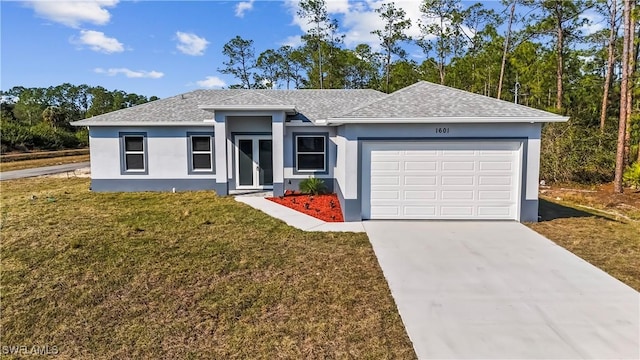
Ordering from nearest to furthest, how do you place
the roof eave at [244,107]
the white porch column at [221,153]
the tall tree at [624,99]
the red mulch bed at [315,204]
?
the red mulch bed at [315,204] → the roof eave at [244,107] → the white porch column at [221,153] → the tall tree at [624,99]

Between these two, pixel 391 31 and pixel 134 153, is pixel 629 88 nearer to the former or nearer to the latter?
pixel 134 153

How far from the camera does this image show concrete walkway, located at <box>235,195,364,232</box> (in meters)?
9.81

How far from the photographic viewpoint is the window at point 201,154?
50.6 feet

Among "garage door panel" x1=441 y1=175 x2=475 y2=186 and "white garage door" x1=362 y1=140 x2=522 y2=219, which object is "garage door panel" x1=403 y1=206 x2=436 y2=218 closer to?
"white garage door" x1=362 y1=140 x2=522 y2=219

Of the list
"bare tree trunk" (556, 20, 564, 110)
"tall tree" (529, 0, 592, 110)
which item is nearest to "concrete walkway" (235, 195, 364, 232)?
"tall tree" (529, 0, 592, 110)

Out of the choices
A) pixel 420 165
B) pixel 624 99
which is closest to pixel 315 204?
pixel 420 165

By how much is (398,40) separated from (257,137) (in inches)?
1000

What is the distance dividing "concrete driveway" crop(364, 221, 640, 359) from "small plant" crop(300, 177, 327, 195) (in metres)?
6.04

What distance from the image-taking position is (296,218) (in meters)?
10.9

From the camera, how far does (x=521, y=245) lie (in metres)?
8.25

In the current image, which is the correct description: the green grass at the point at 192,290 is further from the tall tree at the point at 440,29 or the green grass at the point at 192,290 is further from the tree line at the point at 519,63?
the tall tree at the point at 440,29

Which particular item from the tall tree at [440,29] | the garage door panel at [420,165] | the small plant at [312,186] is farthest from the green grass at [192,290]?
the tall tree at [440,29]

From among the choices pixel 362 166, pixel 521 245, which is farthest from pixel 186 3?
pixel 521 245

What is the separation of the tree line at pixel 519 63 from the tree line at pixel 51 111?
19.9m
